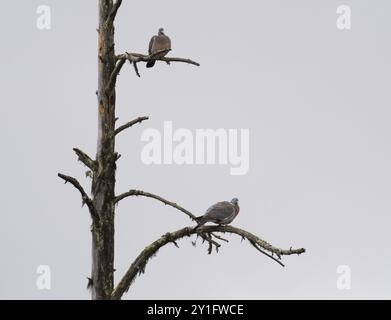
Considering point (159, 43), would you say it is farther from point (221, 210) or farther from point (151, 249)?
point (151, 249)

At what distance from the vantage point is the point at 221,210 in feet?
62.7

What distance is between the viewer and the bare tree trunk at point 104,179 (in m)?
17.5

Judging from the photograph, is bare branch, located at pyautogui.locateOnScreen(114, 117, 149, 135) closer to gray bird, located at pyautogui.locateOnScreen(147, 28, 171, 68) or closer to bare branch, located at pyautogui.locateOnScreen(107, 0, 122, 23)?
bare branch, located at pyautogui.locateOnScreen(107, 0, 122, 23)

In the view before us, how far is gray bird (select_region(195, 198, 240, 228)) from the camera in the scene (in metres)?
18.2

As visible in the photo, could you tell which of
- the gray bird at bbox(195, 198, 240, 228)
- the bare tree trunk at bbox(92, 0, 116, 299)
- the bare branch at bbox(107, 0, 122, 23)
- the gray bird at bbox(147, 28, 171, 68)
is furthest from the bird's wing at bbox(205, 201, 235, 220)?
the gray bird at bbox(147, 28, 171, 68)

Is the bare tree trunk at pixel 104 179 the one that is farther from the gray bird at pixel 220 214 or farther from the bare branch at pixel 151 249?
the gray bird at pixel 220 214

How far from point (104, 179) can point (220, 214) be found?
105 inches

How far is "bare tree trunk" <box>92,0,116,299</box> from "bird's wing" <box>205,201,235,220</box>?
Result: 6.90 feet

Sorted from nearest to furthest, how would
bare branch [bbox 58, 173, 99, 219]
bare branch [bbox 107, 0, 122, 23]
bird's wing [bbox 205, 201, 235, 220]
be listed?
bare branch [bbox 58, 173, 99, 219] < bare branch [bbox 107, 0, 122, 23] < bird's wing [bbox 205, 201, 235, 220]

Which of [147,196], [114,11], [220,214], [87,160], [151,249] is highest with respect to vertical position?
[114,11]

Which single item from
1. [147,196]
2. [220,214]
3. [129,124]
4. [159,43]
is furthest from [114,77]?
[159,43]
